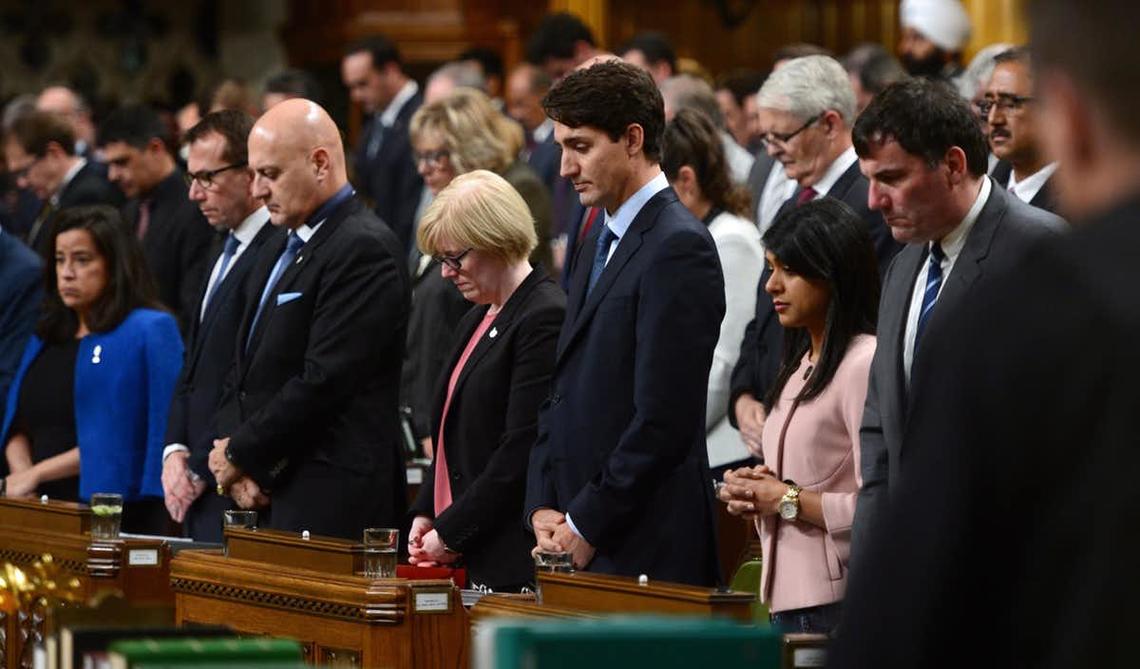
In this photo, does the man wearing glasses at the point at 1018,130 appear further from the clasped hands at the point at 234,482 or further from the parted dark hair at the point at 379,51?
the parted dark hair at the point at 379,51

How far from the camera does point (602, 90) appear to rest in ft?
14.4

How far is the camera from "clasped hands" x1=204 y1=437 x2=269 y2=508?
512cm

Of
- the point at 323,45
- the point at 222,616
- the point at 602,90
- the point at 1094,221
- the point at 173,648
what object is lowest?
the point at 222,616

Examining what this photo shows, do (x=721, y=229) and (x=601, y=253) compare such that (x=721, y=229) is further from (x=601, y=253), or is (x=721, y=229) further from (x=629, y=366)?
(x=629, y=366)

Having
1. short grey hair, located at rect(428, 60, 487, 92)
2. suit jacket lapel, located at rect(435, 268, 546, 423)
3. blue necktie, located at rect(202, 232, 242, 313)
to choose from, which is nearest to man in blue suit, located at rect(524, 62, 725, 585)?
suit jacket lapel, located at rect(435, 268, 546, 423)

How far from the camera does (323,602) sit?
395 centimetres

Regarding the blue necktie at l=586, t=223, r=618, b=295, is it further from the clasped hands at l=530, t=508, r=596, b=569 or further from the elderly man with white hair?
the elderly man with white hair

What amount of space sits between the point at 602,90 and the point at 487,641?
106 inches

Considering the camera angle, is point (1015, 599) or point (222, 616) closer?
point (1015, 599)

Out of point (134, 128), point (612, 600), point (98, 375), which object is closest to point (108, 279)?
point (98, 375)

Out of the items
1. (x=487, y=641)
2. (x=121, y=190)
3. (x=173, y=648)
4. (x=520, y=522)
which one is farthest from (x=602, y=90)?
(x=121, y=190)

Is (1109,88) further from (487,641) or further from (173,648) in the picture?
(173,648)

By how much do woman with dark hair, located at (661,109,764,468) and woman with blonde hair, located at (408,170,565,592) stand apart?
3.02ft

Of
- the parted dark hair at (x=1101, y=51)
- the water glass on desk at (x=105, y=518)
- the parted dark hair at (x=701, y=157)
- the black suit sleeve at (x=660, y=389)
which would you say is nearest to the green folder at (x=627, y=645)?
the parted dark hair at (x=1101, y=51)
